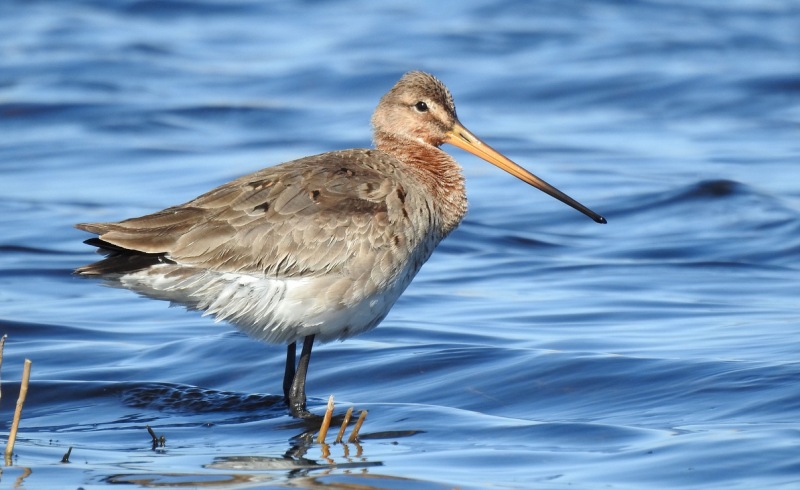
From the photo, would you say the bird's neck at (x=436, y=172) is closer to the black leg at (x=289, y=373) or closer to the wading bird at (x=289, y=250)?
the wading bird at (x=289, y=250)

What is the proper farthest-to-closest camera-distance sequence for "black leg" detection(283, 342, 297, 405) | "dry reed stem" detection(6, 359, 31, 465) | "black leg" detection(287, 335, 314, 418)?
"black leg" detection(283, 342, 297, 405)
"black leg" detection(287, 335, 314, 418)
"dry reed stem" detection(6, 359, 31, 465)

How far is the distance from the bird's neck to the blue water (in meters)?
0.97

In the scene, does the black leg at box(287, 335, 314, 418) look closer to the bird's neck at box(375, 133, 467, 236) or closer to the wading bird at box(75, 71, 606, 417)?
the wading bird at box(75, 71, 606, 417)

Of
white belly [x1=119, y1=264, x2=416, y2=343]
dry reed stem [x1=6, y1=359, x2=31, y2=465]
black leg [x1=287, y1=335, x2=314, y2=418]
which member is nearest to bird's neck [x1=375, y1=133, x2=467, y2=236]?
white belly [x1=119, y1=264, x2=416, y2=343]

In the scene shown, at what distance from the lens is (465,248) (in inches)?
514

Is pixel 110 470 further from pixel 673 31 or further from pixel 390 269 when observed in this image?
pixel 673 31

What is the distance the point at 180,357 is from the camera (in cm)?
923

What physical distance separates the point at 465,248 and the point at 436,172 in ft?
14.0

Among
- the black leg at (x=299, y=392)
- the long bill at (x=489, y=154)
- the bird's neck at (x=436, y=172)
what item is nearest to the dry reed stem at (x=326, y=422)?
the black leg at (x=299, y=392)

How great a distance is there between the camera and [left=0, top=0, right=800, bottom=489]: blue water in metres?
6.89

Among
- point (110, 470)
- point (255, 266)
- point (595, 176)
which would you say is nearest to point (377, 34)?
point (595, 176)

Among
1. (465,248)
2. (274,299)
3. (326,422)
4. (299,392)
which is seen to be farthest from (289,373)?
(465,248)

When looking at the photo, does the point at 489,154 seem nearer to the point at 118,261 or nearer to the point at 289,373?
the point at 289,373

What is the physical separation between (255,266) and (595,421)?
2077mm
